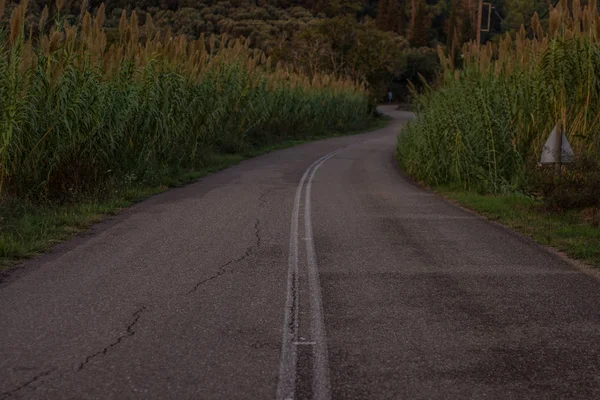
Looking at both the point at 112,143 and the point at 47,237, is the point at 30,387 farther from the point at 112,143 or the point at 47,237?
the point at 112,143

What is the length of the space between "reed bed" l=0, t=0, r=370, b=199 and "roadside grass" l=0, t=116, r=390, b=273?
1.19ft

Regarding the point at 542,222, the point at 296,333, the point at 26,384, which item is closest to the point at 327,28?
the point at 542,222

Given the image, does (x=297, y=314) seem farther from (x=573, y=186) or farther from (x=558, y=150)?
(x=558, y=150)

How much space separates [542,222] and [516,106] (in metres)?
4.36

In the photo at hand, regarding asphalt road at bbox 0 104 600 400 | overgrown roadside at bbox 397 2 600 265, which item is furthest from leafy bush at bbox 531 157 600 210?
asphalt road at bbox 0 104 600 400

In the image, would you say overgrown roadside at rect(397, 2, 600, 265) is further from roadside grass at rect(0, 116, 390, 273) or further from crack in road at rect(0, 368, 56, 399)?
crack in road at rect(0, 368, 56, 399)

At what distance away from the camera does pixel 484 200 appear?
15.2 m

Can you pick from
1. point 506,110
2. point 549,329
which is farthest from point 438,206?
point 549,329

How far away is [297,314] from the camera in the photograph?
677cm

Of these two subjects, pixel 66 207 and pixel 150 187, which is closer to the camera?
pixel 66 207

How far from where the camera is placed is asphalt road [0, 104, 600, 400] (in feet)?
16.8

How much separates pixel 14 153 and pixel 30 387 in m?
7.79

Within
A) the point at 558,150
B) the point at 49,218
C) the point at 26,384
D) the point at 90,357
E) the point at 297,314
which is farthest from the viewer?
the point at 558,150

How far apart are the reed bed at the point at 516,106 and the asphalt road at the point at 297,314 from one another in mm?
4473
